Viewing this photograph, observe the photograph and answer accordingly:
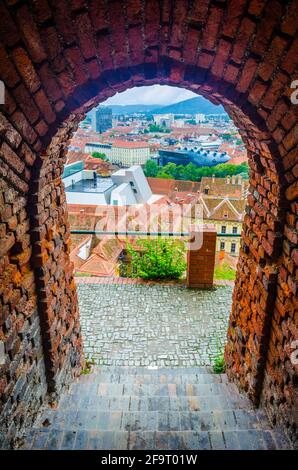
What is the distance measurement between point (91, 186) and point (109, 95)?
35.5 m

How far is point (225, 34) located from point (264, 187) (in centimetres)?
116

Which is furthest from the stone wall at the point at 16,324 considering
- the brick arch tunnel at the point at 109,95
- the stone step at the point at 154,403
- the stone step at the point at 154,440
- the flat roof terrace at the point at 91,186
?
the flat roof terrace at the point at 91,186

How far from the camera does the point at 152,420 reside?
2873mm

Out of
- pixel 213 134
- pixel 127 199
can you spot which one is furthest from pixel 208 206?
pixel 213 134

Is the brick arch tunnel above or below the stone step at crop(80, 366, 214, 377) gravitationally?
above

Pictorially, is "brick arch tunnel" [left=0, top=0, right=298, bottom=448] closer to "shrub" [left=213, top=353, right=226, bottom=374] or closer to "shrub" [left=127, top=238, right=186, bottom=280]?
"shrub" [left=213, top=353, right=226, bottom=374]

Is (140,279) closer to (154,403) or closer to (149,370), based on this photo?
(149,370)

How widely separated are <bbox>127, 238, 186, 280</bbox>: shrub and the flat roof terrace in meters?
29.0

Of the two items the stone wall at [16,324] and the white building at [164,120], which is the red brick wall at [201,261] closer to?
the stone wall at [16,324]

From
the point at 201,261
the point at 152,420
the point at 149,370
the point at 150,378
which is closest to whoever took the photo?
the point at 152,420

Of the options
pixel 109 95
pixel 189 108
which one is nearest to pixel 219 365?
pixel 109 95

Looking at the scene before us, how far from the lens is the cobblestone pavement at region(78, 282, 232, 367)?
14.0 ft

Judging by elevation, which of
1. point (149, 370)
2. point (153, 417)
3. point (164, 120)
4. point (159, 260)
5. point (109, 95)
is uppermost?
point (164, 120)

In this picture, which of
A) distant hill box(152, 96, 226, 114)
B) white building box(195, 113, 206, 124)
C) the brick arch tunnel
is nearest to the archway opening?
the brick arch tunnel
